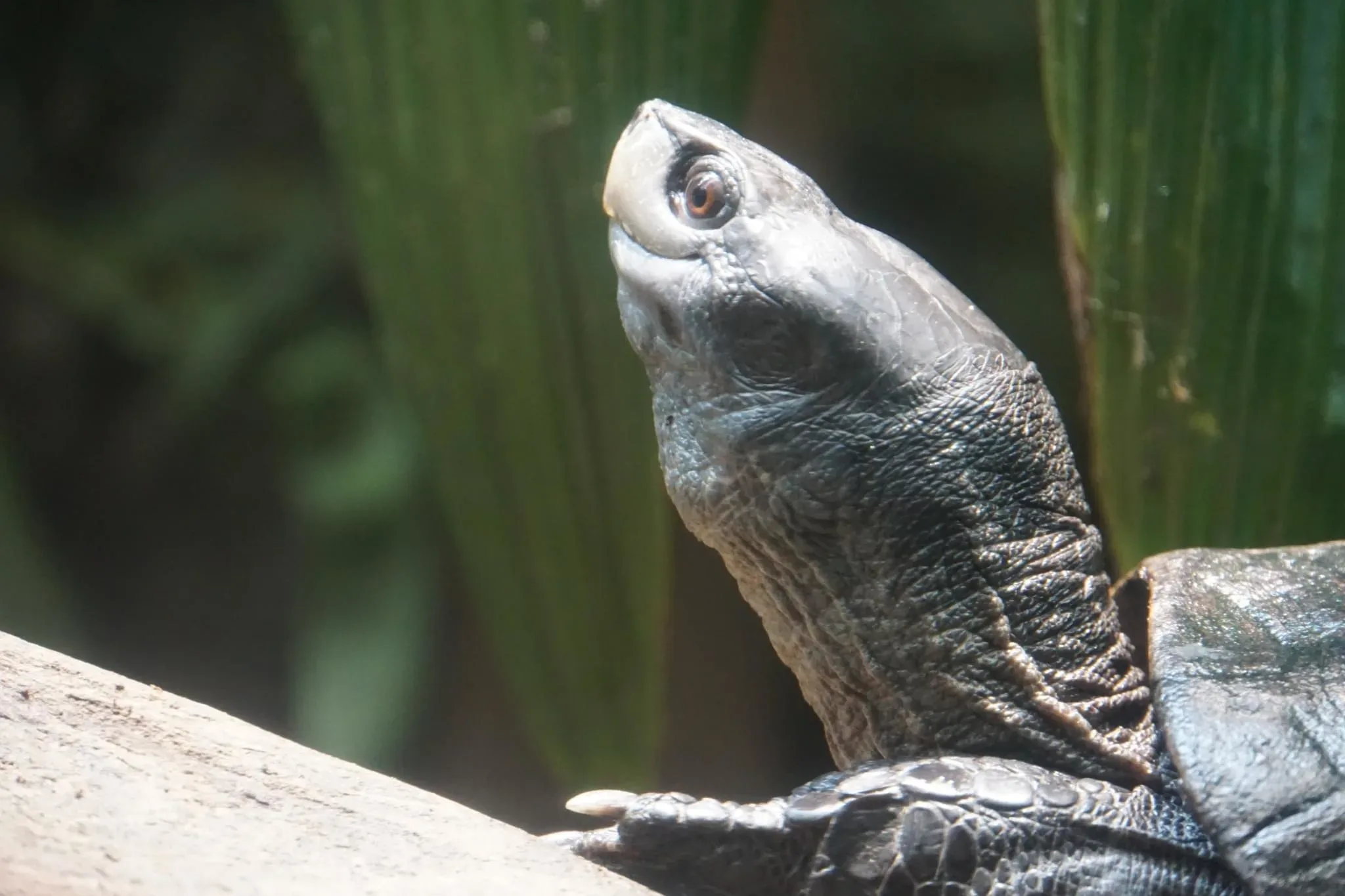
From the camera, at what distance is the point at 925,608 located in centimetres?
108

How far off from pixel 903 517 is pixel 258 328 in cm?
211

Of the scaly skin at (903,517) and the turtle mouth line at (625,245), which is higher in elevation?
the turtle mouth line at (625,245)

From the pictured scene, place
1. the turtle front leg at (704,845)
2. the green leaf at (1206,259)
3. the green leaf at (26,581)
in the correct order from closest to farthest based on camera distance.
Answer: the turtle front leg at (704,845), the green leaf at (1206,259), the green leaf at (26,581)

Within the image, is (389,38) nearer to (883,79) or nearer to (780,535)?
(780,535)

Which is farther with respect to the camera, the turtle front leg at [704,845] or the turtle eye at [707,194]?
the turtle eye at [707,194]

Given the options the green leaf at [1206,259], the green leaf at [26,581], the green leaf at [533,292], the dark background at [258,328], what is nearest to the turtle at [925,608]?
the green leaf at [1206,259]

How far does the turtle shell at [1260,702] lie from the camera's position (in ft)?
2.99

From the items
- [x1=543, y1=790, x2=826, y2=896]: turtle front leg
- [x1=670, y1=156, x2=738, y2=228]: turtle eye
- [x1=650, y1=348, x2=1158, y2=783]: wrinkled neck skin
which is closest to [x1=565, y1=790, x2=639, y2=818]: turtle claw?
[x1=543, y1=790, x2=826, y2=896]: turtle front leg

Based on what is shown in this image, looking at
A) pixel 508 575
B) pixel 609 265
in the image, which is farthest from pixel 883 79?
pixel 508 575

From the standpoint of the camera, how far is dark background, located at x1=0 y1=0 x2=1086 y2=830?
279 centimetres

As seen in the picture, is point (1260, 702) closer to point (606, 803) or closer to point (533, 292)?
point (606, 803)

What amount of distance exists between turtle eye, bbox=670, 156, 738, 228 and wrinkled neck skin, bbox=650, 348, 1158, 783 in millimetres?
181

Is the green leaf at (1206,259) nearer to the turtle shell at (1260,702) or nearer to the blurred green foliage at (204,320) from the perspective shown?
the turtle shell at (1260,702)

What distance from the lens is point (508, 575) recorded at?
81.0 inches
